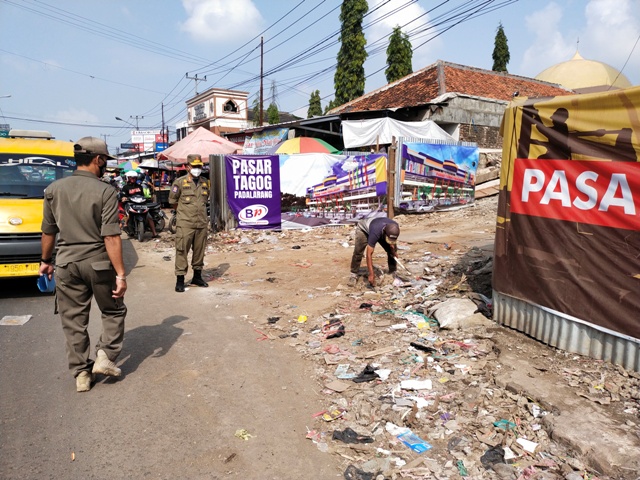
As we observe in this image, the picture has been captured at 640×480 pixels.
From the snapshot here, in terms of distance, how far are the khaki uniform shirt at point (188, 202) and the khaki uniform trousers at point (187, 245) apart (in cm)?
9

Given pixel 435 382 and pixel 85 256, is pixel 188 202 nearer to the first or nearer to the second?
pixel 85 256

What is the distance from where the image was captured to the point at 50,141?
8.03 metres

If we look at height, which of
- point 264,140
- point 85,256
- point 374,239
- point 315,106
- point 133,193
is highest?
point 315,106

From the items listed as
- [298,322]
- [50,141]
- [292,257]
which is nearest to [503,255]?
[298,322]

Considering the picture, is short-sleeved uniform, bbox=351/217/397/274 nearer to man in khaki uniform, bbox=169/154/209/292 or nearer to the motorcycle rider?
man in khaki uniform, bbox=169/154/209/292

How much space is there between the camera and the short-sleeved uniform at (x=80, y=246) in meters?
3.55

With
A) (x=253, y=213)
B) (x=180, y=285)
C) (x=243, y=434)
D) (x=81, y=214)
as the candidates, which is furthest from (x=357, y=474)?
(x=253, y=213)

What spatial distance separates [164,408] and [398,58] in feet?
110

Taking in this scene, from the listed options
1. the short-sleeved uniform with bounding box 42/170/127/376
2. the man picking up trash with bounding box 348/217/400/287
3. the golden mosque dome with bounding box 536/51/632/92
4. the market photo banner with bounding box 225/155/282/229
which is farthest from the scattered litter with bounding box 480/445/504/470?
the golden mosque dome with bounding box 536/51/632/92

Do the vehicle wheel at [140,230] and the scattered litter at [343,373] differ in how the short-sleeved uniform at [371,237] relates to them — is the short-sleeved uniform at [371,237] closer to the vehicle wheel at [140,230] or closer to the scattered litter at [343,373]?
the scattered litter at [343,373]

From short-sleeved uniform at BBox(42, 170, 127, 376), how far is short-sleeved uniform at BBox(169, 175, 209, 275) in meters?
3.17

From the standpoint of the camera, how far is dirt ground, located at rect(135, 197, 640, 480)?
2912mm

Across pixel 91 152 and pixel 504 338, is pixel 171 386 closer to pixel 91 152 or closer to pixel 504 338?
pixel 91 152

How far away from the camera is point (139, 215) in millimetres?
11656
